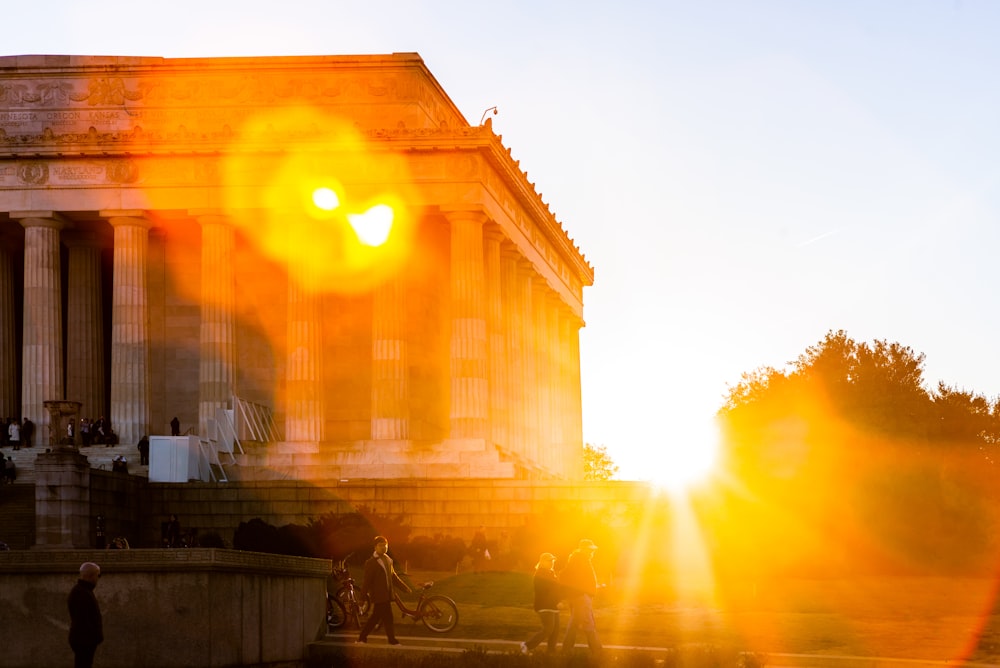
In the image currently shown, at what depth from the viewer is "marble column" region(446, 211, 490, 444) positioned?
63656mm

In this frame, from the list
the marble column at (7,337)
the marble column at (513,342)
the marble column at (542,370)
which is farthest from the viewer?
the marble column at (542,370)

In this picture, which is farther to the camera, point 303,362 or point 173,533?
point 303,362

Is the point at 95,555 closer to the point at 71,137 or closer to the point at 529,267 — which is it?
the point at 71,137

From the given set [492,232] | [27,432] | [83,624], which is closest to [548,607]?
[83,624]

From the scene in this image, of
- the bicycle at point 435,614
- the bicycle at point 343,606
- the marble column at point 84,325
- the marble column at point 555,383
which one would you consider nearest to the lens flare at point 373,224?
the marble column at point 84,325

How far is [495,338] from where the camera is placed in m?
68.1

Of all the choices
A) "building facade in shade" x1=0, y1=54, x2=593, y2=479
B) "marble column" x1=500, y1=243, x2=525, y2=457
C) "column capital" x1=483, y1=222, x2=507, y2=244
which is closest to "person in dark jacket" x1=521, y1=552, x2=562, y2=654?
"building facade in shade" x1=0, y1=54, x2=593, y2=479

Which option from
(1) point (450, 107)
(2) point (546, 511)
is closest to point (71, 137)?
(1) point (450, 107)

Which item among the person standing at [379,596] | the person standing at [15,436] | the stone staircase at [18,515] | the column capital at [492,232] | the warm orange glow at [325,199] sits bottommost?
the person standing at [379,596]

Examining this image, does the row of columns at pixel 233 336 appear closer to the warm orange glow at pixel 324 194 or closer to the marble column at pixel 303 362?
the marble column at pixel 303 362

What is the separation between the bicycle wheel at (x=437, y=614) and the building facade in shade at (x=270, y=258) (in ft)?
96.4

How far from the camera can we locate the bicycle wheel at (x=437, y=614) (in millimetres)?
31562

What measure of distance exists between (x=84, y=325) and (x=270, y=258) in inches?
369

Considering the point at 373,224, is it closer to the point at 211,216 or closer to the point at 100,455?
the point at 211,216
